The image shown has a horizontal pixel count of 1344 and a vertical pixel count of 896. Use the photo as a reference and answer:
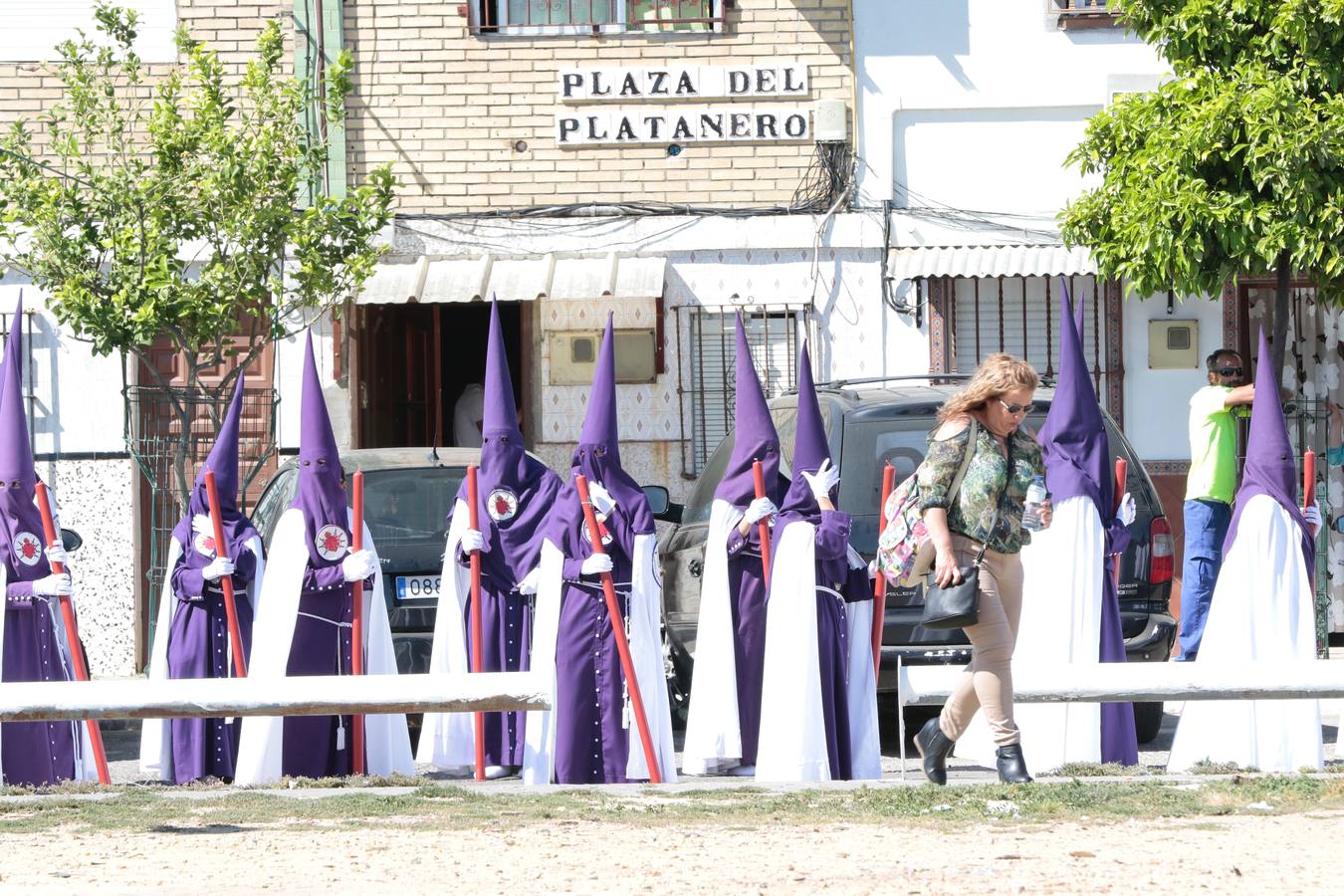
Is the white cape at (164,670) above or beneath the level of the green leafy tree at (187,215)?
beneath

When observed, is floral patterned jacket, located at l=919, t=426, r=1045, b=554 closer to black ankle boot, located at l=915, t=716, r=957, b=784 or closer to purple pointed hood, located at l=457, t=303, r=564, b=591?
black ankle boot, located at l=915, t=716, r=957, b=784

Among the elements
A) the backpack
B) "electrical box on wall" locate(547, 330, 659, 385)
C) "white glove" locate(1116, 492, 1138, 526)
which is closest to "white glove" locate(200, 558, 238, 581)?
the backpack

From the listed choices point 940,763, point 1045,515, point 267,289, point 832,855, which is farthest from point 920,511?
point 267,289

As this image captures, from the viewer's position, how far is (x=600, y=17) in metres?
14.6

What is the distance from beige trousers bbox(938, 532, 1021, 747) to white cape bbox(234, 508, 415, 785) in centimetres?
255

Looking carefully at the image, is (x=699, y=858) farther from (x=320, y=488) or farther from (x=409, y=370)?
(x=409, y=370)

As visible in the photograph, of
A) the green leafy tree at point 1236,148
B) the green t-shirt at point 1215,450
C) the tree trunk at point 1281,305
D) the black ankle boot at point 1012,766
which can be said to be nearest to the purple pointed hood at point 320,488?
the black ankle boot at point 1012,766

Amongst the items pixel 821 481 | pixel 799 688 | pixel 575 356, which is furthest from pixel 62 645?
pixel 575 356

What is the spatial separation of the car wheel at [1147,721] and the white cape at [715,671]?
2392 millimetres

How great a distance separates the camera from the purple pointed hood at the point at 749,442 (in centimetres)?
828

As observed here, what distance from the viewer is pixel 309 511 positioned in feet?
28.0

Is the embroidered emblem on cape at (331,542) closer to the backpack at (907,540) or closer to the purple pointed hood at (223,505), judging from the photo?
the purple pointed hood at (223,505)

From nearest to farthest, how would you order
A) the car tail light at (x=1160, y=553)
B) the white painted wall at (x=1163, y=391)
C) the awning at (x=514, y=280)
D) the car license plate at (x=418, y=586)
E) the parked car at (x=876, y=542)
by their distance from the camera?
the parked car at (x=876, y=542), the car tail light at (x=1160, y=553), the car license plate at (x=418, y=586), the awning at (x=514, y=280), the white painted wall at (x=1163, y=391)

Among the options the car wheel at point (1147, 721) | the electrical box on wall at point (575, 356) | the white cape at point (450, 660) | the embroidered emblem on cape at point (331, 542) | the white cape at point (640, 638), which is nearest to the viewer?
the white cape at point (640, 638)
